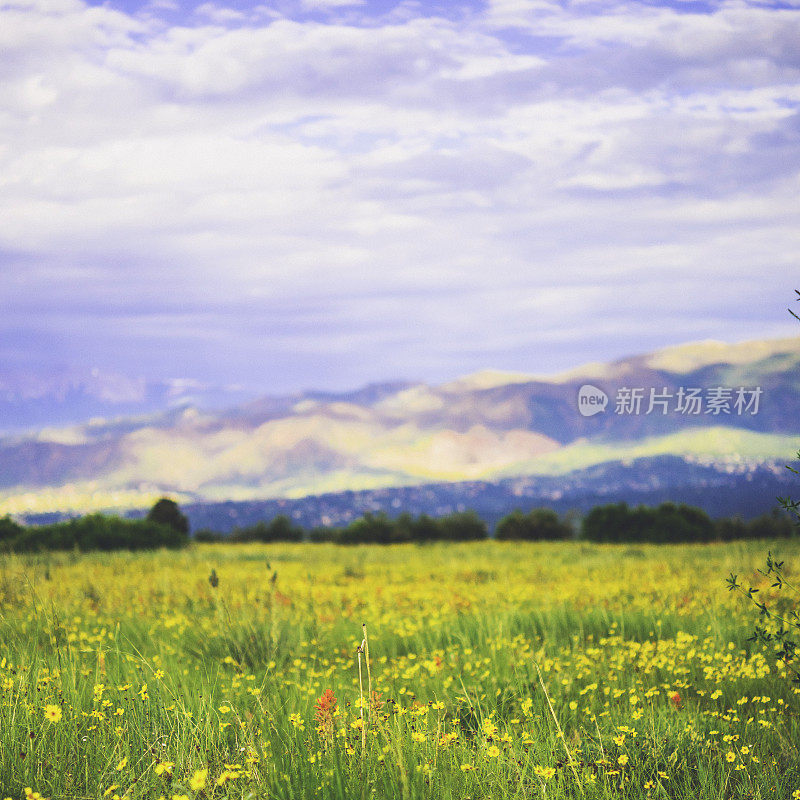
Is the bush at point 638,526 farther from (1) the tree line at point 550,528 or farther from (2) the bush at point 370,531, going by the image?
(2) the bush at point 370,531

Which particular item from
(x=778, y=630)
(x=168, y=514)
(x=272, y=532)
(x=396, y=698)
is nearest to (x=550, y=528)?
(x=272, y=532)

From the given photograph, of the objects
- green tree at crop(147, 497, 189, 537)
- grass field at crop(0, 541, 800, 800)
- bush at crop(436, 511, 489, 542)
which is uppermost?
grass field at crop(0, 541, 800, 800)

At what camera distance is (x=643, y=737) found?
4789 mm

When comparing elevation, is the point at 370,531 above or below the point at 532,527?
above

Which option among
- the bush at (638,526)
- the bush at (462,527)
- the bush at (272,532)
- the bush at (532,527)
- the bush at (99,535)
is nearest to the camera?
the bush at (99,535)

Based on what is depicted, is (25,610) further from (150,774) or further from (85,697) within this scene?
(150,774)

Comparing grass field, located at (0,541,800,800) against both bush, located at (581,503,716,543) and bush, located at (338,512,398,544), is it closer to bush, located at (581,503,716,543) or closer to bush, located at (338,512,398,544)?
bush, located at (581,503,716,543)

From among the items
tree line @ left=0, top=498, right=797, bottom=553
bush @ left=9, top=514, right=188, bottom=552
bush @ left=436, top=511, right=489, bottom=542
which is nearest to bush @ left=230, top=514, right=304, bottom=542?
tree line @ left=0, top=498, right=797, bottom=553

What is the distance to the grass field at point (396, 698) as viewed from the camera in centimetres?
400

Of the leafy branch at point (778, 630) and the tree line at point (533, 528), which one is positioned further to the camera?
the tree line at point (533, 528)

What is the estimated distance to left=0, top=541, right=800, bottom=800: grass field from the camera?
13.1ft

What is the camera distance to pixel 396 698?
5980mm

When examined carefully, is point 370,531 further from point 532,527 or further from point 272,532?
point 532,527

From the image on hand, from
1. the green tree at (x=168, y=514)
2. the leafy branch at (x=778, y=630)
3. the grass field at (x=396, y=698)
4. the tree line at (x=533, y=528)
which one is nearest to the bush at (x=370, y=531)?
the tree line at (x=533, y=528)
